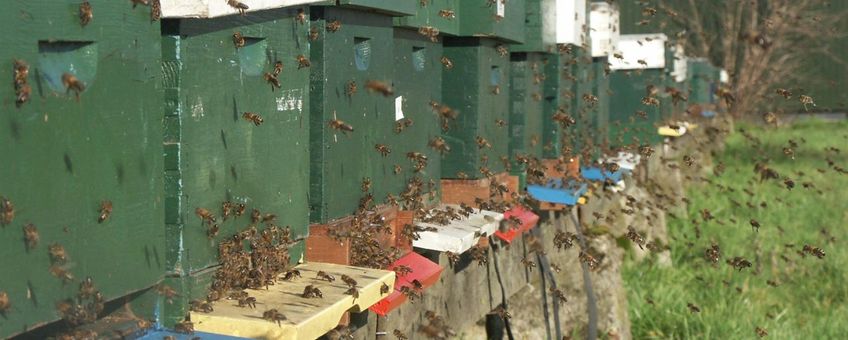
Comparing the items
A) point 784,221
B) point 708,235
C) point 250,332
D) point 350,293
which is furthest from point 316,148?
point 784,221

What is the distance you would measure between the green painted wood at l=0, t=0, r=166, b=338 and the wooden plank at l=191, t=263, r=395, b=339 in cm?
30

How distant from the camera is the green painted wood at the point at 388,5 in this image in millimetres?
4688

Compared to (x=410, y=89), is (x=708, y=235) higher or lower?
lower

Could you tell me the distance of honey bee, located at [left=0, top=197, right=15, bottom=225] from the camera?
2.81m

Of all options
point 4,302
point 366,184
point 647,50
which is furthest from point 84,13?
point 647,50

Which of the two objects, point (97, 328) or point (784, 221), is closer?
point (97, 328)

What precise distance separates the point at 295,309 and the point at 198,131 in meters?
0.62

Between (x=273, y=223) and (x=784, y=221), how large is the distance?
1149 cm

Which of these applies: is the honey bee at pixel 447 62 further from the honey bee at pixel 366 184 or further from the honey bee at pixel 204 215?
the honey bee at pixel 204 215

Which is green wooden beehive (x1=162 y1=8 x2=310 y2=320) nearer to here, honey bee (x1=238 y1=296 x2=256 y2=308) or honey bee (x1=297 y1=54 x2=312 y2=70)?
honey bee (x1=297 y1=54 x2=312 y2=70)

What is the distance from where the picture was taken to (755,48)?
3275cm

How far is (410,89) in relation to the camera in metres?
5.94

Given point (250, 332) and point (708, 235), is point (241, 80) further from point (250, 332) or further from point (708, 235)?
point (708, 235)

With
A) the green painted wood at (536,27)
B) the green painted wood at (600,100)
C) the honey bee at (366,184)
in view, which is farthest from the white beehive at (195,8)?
the green painted wood at (600,100)
